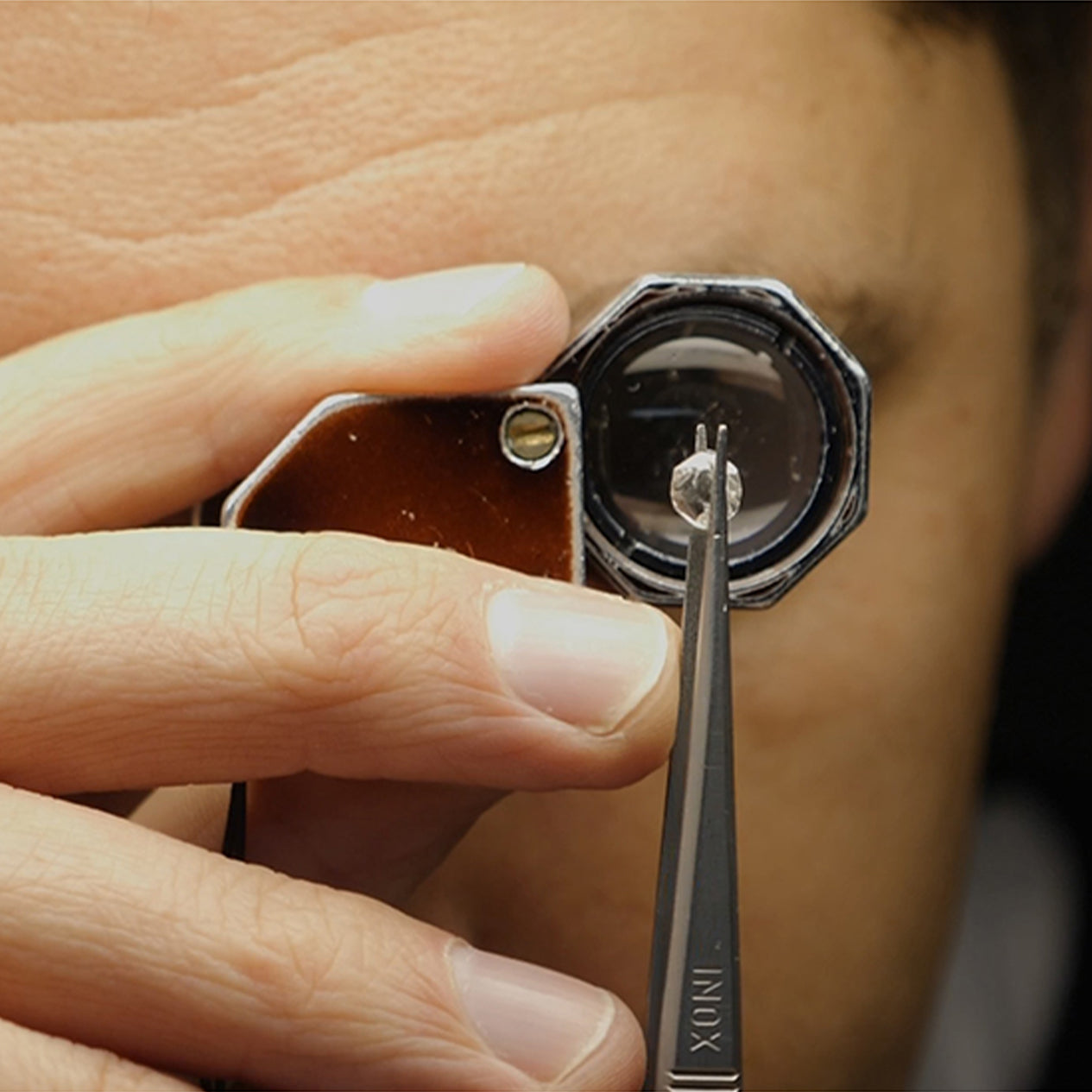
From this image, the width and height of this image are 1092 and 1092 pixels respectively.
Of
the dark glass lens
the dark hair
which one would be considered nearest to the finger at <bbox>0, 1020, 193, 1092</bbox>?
the dark glass lens

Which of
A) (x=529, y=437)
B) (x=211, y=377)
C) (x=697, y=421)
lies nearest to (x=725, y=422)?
(x=697, y=421)

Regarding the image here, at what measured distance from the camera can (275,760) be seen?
648mm

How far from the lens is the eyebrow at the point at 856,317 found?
2.59 feet

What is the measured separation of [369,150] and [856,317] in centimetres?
27

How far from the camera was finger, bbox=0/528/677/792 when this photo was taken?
0.62 metres

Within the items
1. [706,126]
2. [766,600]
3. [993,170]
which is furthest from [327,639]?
[993,170]

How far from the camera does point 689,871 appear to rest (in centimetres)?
A: 56

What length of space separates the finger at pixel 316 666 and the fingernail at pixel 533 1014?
8 cm

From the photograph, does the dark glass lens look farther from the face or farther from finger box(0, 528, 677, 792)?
finger box(0, 528, 677, 792)

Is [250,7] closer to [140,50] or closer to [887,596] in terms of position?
[140,50]

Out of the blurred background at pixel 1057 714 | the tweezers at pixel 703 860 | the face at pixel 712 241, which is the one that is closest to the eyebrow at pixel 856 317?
the face at pixel 712 241

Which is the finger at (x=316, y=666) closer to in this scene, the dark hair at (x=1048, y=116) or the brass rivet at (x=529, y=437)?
the brass rivet at (x=529, y=437)

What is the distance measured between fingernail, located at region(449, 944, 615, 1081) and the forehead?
0.34 metres

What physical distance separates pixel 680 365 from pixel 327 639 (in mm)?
255
